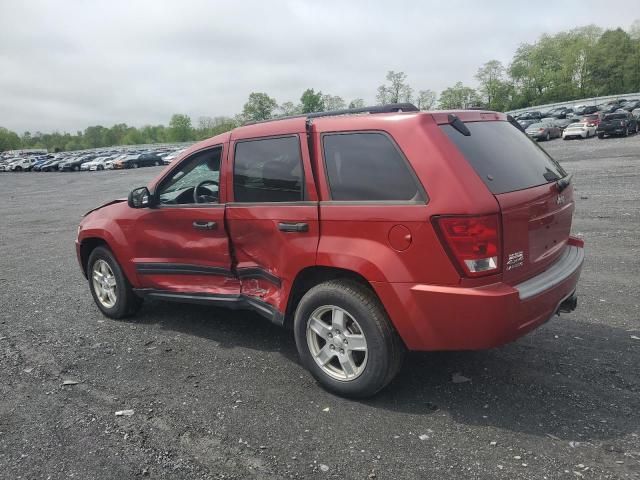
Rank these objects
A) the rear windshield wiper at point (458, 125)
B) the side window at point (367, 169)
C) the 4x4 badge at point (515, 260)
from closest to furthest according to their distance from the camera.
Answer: the 4x4 badge at point (515, 260) < the side window at point (367, 169) < the rear windshield wiper at point (458, 125)

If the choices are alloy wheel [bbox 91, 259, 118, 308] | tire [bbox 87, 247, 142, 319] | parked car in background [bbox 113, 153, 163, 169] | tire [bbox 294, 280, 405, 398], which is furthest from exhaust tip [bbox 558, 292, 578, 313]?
parked car in background [bbox 113, 153, 163, 169]

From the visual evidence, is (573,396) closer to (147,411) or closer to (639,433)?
(639,433)

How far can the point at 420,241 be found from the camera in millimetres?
3062

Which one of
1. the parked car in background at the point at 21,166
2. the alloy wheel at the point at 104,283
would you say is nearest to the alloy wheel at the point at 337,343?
the alloy wheel at the point at 104,283

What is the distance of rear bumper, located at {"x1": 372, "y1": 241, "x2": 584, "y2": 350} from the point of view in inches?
117

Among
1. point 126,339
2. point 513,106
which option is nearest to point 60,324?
point 126,339

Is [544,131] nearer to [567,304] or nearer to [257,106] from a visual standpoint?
[567,304]

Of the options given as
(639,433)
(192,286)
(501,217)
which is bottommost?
(639,433)

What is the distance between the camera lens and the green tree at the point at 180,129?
150 metres

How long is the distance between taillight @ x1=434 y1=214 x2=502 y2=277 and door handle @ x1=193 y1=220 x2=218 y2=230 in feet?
6.77

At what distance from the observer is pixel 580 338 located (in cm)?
433

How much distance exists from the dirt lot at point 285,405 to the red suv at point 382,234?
0.44 m

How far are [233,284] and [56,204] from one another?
1875 cm

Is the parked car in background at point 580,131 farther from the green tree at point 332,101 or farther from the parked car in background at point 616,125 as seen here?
the green tree at point 332,101
